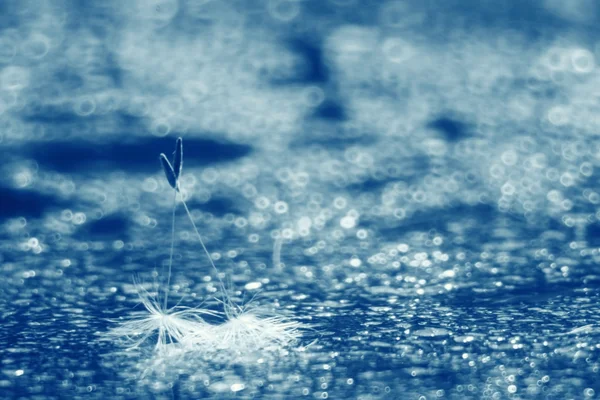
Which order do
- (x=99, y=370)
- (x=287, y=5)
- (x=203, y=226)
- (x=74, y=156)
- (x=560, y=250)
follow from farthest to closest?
(x=287, y=5)
(x=74, y=156)
(x=203, y=226)
(x=560, y=250)
(x=99, y=370)

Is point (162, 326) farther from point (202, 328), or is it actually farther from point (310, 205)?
point (310, 205)

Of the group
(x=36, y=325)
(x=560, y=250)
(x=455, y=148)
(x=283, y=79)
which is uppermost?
(x=283, y=79)

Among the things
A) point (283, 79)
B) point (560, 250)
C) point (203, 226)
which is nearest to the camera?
point (560, 250)

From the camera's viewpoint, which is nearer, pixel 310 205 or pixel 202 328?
pixel 202 328

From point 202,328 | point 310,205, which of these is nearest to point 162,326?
point 202,328

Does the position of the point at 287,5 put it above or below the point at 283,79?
above

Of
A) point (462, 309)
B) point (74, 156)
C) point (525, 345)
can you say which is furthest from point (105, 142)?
→ point (525, 345)

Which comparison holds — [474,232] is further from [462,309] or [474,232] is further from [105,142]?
[105,142]

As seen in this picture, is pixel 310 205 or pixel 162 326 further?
pixel 310 205
